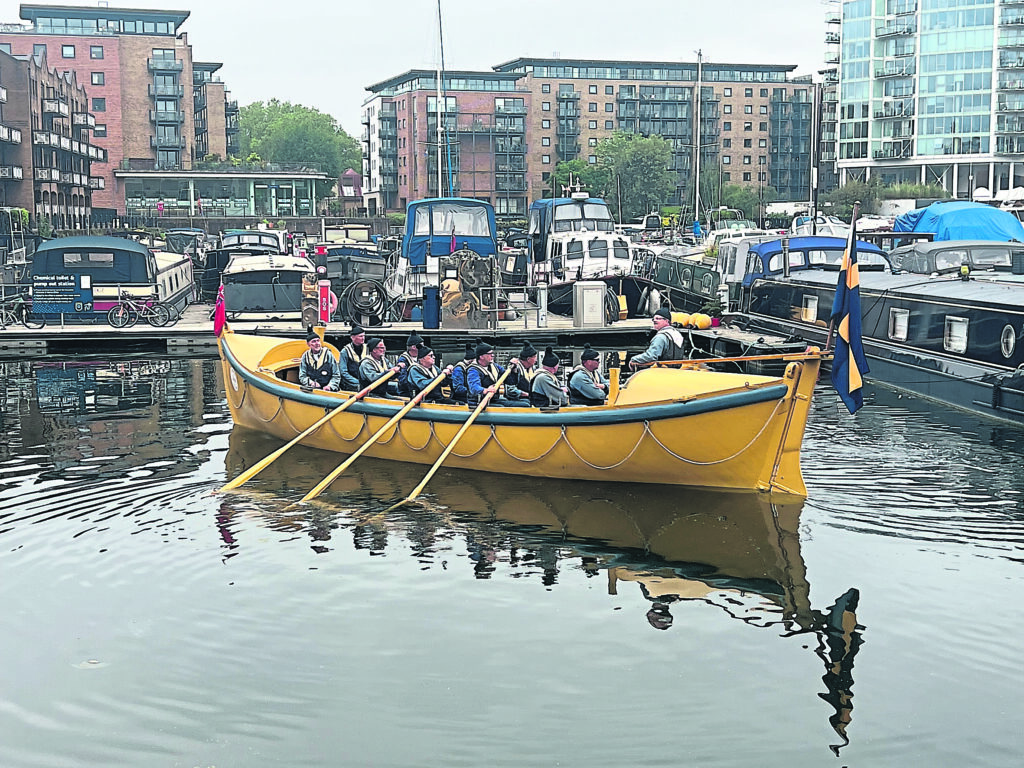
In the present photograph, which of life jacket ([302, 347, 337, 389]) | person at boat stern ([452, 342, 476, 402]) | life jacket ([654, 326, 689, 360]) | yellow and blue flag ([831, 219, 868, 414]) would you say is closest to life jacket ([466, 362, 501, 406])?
person at boat stern ([452, 342, 476, 402])

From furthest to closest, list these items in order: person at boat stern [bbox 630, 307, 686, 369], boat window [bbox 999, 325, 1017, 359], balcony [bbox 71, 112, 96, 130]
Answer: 1. balcony [bbox 71, 112, 96, 130]
2. boat window [bbox 999, 325, 1017, 359]
3. person at boat stern [bbox 630, 307, 686, 369]

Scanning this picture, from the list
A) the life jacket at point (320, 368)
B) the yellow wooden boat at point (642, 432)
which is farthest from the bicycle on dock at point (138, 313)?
the yellow wooden boat at point (642, 432)

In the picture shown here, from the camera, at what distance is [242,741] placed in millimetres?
9117

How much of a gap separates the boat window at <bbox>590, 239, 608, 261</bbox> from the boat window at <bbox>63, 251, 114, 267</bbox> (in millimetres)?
16350

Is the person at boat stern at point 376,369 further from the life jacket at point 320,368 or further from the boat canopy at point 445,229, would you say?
the boat canopy at point 445,229

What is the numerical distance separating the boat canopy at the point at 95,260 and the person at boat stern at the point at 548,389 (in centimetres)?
2349

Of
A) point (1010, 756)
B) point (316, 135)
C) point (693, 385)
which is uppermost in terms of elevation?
point (316, 135)

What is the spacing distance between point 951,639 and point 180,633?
7297 millimetres

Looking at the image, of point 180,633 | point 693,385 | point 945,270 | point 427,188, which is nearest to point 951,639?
point 693,385

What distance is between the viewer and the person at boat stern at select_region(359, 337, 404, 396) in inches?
770

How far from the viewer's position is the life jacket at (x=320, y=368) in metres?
20.3

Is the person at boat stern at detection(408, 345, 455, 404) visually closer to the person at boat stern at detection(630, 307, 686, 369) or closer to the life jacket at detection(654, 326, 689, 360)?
the person at boat stern at detection(630, 307, 686, 369)

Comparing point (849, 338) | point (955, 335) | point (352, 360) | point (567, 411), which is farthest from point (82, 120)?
point (849, 338)

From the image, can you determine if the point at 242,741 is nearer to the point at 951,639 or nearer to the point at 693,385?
the point at 951,639
